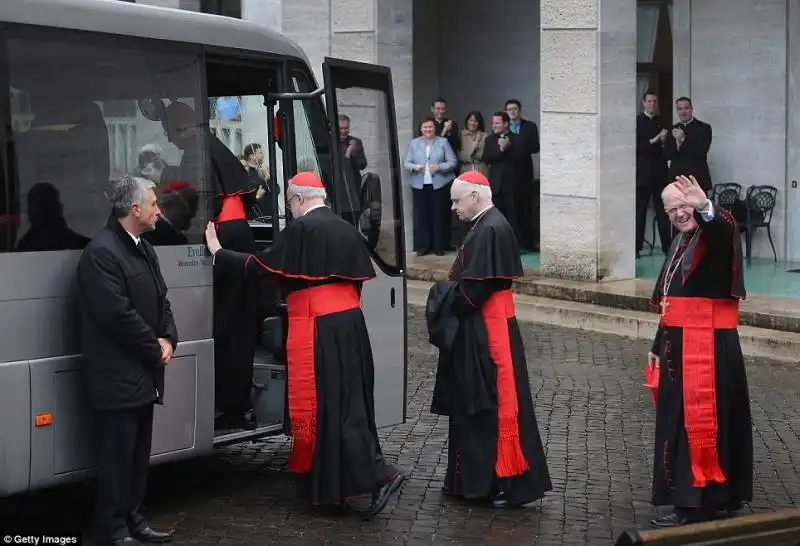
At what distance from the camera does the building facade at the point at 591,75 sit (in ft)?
55.1

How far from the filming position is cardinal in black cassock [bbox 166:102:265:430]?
8883 millimetres

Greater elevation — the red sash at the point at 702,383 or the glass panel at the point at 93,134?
the glass panel at the point at 93,134

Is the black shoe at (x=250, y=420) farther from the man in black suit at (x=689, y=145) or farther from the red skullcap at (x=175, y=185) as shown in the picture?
the man in black suit at (x=689, y=145)

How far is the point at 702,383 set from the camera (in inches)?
323

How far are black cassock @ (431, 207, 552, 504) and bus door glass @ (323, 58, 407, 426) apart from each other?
0.82 m

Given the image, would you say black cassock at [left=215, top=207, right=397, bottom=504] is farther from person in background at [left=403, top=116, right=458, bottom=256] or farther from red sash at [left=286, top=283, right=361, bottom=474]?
person in background at [left=403, top=116, right=458, bottom=256]

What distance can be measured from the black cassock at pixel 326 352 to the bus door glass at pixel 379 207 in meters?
0.84

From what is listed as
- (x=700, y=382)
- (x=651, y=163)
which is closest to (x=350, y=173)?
(x=700, y=382)

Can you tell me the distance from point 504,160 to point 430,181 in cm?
91

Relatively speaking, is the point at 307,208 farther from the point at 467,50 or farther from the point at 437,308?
the point at 467,50

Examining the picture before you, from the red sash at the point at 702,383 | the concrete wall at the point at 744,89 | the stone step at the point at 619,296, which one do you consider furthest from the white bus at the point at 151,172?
the concrete wall at the point at 744,89

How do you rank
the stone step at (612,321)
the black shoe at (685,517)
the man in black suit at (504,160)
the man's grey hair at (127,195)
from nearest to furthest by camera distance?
the man's grey hair at (127,195)
the black shoe at (685,517)
the stone step at (612,321)
the man in black suit at (504,160)

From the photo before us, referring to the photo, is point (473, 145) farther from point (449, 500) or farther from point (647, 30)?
point (449, 500)

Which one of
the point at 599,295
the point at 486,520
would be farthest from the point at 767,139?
the point at 486,520
